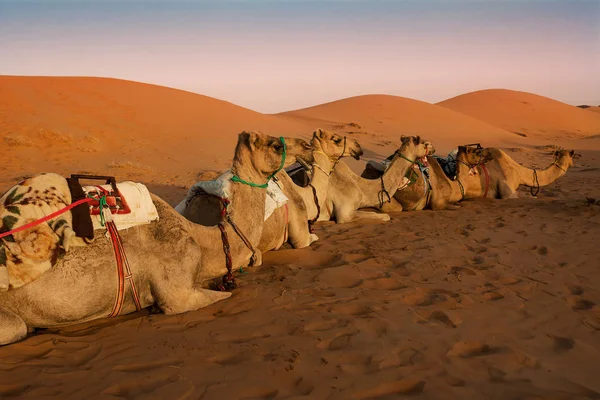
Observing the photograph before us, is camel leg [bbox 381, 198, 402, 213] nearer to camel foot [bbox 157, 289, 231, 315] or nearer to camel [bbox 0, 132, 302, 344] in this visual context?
camel [bbox 0, 132, 302, 344]

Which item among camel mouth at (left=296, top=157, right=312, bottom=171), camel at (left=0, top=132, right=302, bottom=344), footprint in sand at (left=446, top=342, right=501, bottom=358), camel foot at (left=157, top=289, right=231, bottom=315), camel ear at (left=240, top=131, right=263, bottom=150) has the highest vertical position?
camel ear at (left=240, top=131, right=263, bottom=150)

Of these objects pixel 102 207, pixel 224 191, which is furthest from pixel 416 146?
pixel 102 207

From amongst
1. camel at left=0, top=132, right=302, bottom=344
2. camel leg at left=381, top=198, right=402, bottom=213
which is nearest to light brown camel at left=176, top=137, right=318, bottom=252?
camel at left=0, top=132, right=302, bottom=344

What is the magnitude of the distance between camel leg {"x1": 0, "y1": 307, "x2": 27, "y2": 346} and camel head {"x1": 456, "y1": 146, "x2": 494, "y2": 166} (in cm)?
918

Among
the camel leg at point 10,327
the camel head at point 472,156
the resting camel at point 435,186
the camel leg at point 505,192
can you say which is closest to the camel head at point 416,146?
the resting camel at point 435,186

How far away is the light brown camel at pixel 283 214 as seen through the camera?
5.36 m

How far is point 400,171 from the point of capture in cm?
949

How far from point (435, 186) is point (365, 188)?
5.69 ft

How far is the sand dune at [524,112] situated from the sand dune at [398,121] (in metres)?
12.0

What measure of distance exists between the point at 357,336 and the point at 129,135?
2124 centimetres

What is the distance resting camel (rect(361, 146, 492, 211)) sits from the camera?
9937 millimetres

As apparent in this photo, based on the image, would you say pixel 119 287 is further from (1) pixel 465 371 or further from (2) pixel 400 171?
(2) pixel 400 171

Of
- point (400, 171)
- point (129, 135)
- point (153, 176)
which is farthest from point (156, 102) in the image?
point (400, 171)

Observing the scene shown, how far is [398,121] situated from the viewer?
4784 cm
